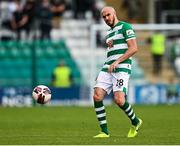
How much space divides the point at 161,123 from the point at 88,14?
16.2m

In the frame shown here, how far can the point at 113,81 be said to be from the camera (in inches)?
613

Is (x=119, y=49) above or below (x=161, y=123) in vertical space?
above

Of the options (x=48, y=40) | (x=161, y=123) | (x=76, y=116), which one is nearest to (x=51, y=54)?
(x=48, y=40)

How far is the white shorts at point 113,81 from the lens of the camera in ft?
50.7

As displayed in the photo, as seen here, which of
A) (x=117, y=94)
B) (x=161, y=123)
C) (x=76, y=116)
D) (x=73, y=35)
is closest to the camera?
(x=117, y=94)

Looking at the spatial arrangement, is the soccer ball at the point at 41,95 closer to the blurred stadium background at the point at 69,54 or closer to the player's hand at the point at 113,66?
the player's hand at the point at 113,66

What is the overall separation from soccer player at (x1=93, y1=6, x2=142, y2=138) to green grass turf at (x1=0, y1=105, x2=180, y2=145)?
2.00 feet

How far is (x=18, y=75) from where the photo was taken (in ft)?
103

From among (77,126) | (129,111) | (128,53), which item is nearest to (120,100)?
(129,111)

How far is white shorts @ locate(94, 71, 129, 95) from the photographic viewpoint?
15461 millimetres

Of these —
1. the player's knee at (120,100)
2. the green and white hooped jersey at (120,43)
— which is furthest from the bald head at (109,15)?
the player's knee at (120,100)

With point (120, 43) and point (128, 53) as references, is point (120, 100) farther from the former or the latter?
point (120, 43)

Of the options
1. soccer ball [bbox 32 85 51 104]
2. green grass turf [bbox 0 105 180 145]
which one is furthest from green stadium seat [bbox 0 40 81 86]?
soccer ball [bbox 32 85 51 104]

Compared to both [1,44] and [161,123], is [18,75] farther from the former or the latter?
[161,123]
